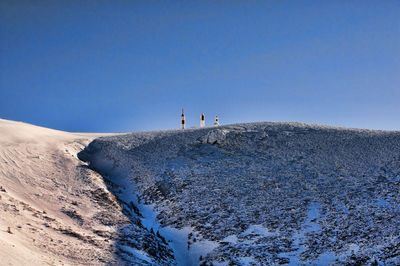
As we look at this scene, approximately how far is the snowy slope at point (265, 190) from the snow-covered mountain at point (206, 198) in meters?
0.08

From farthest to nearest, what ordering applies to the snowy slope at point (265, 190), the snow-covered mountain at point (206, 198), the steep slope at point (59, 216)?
1. the snowy slope at point (265, 190)
2. the snow-covered mountain at point (206, 198)
3. the steep slope at point (59, 216)

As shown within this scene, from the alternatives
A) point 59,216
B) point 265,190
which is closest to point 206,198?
point 265,190

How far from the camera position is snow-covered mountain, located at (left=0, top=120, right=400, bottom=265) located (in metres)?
16.8

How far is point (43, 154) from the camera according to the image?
91.5 feet

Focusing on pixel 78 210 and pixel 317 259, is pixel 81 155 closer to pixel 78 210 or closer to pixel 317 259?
pixel 78 210

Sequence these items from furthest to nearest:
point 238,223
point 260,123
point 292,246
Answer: point 260,123 < point 238,223 < point 292,246

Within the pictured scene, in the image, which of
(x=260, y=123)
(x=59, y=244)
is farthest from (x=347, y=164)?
(x=59, y=244)

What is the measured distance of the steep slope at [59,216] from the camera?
1571cm

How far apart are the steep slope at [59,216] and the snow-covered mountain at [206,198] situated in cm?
7

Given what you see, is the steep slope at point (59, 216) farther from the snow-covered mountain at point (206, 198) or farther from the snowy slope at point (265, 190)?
the snowy slope at point (265, 190)

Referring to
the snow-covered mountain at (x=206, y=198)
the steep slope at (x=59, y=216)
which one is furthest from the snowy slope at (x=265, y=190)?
the steep slope at (x=59, y=216)

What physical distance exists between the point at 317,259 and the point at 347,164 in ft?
32.6

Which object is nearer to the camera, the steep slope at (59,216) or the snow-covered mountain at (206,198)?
the steep slope at (59,216)

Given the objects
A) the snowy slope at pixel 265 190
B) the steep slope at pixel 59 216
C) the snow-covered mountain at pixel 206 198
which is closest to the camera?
the steep slope at pixel 59 216
